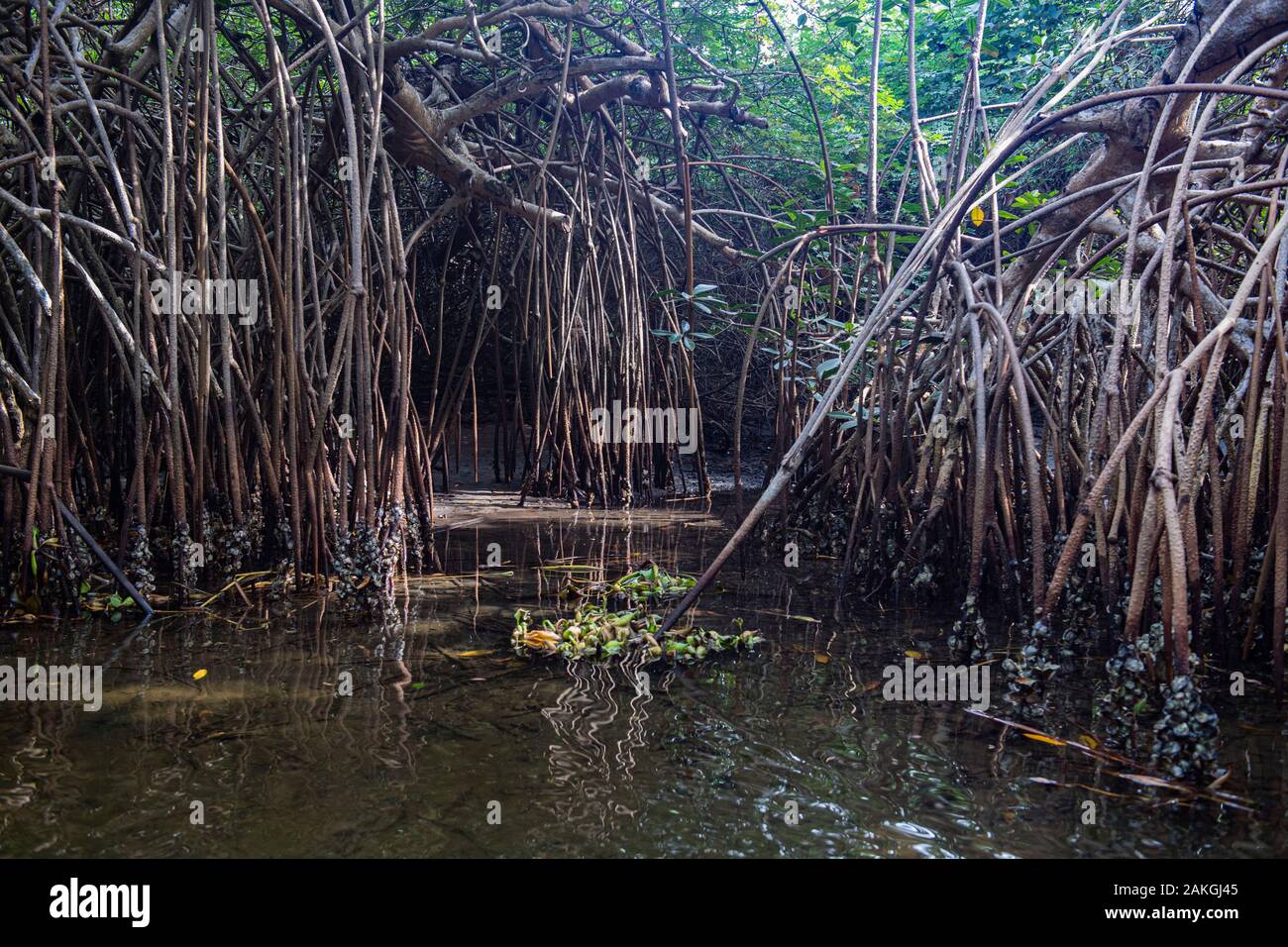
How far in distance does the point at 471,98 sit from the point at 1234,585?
4569 millimetres

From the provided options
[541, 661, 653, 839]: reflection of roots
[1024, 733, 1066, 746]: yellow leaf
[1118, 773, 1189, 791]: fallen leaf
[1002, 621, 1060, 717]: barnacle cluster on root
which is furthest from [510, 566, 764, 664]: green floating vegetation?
[1118, 773, 1189, 791]: fallen leaf

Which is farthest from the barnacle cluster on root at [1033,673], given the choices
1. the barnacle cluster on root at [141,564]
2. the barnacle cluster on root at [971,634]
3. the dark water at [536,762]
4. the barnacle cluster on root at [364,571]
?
the barnacle cluster on root at [141,564]

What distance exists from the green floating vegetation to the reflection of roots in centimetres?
7

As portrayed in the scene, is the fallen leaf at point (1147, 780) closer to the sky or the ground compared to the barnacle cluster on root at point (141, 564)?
closer to the ground

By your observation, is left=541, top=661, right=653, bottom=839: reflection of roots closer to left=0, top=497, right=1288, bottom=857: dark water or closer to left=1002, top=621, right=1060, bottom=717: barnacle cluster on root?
left=0, top=497, right=1288, bottom=857: dark water

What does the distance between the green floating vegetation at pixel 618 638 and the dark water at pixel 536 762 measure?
0.29 feet

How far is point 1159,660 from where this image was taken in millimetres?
2395

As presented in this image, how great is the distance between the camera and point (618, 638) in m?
2.85

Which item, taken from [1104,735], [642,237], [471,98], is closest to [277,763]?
[1104,735]

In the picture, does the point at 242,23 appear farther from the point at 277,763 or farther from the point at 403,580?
the point at 277,763

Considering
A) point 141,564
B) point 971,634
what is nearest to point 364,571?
point 141,564

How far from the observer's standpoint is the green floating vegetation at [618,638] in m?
2.76

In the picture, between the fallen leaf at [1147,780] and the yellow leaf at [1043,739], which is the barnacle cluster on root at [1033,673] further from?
the fallen leaf at [1147,780]

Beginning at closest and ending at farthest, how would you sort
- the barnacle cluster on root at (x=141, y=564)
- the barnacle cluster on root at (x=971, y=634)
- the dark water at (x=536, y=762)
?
the dark water at (x=536, y=762) < the barnacle cluster on root at (x=971, y=634) < the barnacle cluster on root at (x=141, y=564)
